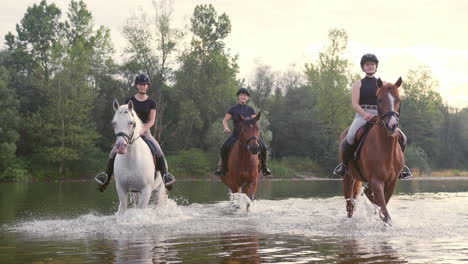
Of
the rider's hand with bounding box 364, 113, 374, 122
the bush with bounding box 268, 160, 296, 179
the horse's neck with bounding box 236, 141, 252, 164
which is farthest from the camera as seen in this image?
the bush with bounding box 268, 160, 296, 179

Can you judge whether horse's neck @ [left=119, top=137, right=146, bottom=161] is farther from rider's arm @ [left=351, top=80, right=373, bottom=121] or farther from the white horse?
rider's arm @ [left=351, top=80, right=373, bottom=121]

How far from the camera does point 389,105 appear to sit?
9.71 m

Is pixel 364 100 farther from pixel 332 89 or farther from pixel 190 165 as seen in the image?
pixel 332 89

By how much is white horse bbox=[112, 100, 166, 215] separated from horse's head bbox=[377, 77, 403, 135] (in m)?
4.34

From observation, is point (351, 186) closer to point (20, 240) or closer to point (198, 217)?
point (198, 217)

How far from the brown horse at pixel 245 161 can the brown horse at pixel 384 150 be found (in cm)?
369

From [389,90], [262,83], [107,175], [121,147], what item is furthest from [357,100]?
[262,83]

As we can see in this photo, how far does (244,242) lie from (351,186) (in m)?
4.35

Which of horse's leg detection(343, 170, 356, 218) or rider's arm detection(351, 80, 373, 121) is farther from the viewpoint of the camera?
horse's leg detection(343, 170, 356, 218)

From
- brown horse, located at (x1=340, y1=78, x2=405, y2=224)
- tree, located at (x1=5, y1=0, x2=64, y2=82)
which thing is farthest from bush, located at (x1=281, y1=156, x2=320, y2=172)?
brown horse, located at (x1=340, y1=78, x2=405, y2=224)

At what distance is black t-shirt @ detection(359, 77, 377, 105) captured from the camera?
11.2 metres

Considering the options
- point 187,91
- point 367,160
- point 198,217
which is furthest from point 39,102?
point 367,160

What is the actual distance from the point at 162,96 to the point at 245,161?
168 feet

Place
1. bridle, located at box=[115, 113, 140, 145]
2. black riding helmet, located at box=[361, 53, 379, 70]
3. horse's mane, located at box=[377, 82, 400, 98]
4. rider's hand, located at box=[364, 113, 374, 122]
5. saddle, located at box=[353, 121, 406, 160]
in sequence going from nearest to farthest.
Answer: horse's mane, located at box=[377, 82, 400, 98] → bridle, located at box=[115, 113, 140, 145] → rider's hand, located at box=[364, 113, 374, 122] → saddle, located at box=[353, 121, 406, 160] → black riding helmet, located at box=[361, 53, 379, 70]
